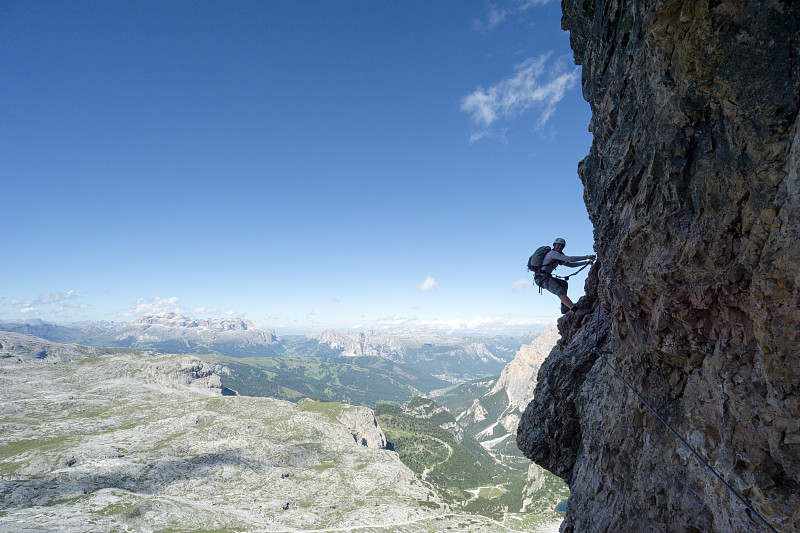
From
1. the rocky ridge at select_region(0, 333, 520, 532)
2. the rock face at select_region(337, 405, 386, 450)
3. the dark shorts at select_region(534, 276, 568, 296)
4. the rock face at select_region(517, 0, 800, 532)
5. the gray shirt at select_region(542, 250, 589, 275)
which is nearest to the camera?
the rock face at select_region(517, 0, 800, 532)

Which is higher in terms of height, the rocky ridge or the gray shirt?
the gray shirt

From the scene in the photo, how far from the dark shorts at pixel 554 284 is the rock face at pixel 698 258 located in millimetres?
4153

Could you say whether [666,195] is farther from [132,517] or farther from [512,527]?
[512,527]

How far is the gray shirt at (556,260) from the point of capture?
47.0 ft

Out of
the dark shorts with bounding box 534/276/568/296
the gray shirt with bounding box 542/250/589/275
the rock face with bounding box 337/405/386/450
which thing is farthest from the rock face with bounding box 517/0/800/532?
the rock face with bounding box 337/405/386/450

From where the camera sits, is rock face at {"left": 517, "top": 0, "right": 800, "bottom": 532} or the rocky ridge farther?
the rocky ridge

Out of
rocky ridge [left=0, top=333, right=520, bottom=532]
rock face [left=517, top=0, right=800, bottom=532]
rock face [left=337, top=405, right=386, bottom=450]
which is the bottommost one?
rock face [left=337, top=405, right=386, bottom=450]

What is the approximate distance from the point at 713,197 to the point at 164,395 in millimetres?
249444

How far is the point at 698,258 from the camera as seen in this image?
22.9 ft

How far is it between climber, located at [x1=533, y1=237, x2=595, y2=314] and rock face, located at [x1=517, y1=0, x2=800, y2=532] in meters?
2.56

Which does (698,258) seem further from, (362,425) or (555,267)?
(362,425)

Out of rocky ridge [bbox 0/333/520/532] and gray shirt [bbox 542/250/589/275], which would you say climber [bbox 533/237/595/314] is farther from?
rocky ridge [bbox 0/333/520/532]

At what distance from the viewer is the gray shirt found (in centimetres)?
1434

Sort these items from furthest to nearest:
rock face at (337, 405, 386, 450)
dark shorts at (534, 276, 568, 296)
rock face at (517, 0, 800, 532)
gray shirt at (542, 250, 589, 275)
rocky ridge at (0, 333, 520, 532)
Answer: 1. rock face at (337, 405, 386, 450)
2. rocky ridge at (0, 333, 520, 532)
3. dark shorts at (534, 276, 568, 296)
4. gray shirt at (542, 250, 589, 275)
5. rock face at (517, 0, 800, 532)
